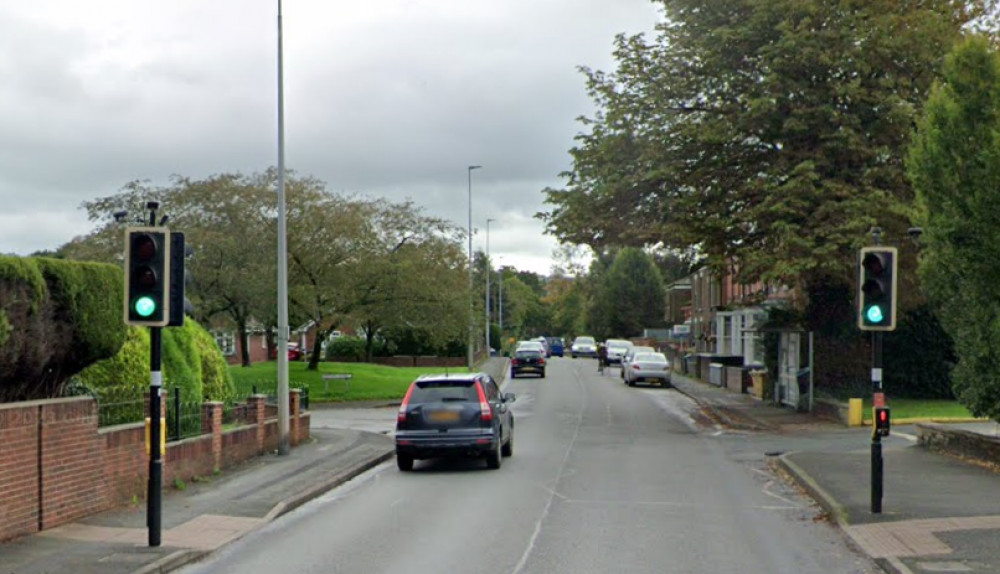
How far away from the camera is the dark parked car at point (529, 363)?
2110 inches

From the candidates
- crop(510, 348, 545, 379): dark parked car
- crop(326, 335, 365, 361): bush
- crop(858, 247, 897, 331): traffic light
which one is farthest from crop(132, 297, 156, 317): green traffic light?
crop(326, 335, 365, 361): bush

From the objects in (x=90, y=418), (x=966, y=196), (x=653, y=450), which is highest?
(x=966, y=196)

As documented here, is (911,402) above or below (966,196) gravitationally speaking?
below

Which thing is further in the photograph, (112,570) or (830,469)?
(830,469)

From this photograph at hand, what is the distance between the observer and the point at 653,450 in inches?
876

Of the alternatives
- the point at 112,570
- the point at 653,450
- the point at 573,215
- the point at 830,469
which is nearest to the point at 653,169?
the point at 573,215

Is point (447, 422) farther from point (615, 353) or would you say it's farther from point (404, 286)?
point (615, 353)

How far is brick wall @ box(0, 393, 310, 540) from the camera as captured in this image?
452 inches

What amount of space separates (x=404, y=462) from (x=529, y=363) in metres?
35.1

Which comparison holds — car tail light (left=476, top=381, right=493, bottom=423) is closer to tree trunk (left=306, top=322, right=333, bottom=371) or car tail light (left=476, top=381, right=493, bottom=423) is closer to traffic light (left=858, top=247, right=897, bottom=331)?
traffic light (left=858, top=247, right=897, bottom=331)

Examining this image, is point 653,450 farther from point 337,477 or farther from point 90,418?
point 90,418

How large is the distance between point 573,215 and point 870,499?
55.2 ft

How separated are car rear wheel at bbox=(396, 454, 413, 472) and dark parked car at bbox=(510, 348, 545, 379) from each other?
34.7 meters

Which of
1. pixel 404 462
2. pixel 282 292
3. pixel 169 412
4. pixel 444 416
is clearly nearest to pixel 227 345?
pixel 282 292
